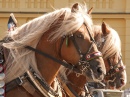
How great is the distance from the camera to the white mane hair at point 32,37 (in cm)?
432

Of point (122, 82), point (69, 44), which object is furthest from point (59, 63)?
point (122, 82)

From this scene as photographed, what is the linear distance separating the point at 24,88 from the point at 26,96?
76mm

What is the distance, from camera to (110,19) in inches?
612

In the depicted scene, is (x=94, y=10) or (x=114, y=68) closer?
(x=114, y=68)

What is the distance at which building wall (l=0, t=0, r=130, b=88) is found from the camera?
50.3ft

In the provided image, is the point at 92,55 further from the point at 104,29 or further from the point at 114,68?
the point at 104,29

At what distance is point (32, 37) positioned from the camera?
14.3 ft

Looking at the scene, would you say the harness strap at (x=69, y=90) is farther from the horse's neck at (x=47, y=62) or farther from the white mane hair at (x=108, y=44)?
the horse's neck at (x=47, y=62)

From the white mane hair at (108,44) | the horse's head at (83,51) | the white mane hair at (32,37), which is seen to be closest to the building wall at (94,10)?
the white mane hair at (108,44)

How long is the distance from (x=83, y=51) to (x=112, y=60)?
1720mm

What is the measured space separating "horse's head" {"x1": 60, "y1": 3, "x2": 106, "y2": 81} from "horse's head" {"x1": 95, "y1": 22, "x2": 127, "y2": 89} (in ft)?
4.90

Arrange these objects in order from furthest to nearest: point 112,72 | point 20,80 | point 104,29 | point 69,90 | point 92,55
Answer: point 104,29, point 112,72, point 69,90, point 20,80, point 92,55

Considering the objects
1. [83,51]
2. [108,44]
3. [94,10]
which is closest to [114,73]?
[108,44]

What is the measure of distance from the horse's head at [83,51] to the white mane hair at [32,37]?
27mm
